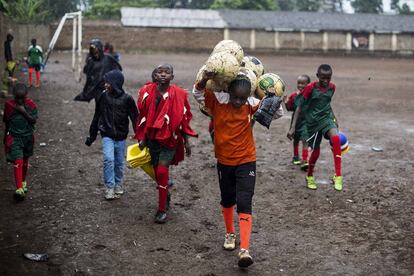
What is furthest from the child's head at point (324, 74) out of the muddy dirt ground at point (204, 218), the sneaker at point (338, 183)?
the muddy dirt ground at point (204, 218)

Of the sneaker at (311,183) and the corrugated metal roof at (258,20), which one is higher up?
the corrugated metal roof at (258,20)

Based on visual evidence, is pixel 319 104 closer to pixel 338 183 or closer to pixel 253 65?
pixel 338 183

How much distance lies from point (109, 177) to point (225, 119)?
2.18 m

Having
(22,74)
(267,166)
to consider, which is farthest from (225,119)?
(22,74)

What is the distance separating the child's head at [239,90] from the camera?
185 inches

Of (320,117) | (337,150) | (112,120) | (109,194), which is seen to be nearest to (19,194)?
(109,194)

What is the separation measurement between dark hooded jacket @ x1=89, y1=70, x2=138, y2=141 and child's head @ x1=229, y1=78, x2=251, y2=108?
6.55ft

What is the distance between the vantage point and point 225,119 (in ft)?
16.0

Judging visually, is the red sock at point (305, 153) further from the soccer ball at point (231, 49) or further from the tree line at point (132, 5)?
the tree line at point (132, 5)

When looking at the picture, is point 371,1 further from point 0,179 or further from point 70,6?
point 0,179

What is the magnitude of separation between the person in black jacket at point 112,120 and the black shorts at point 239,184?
1.86 metres

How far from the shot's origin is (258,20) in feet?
163

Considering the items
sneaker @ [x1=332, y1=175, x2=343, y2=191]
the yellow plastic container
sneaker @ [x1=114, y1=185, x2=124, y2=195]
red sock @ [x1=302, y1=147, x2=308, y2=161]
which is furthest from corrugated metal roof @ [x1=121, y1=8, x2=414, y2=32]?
the yellow plastic container

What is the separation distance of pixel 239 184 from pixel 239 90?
2.88 ft
